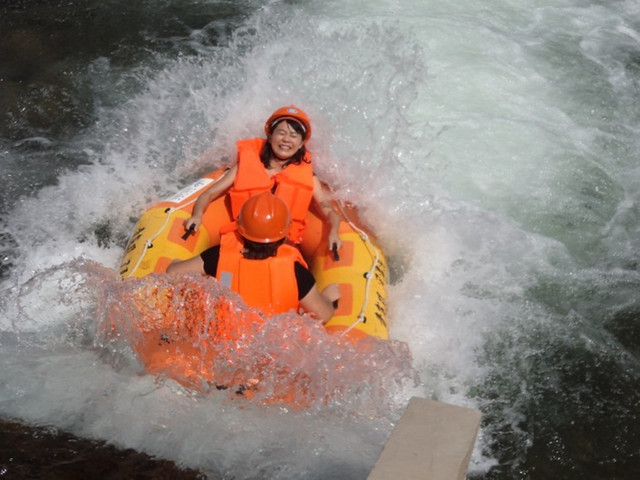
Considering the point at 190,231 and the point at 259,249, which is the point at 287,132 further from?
the point at 259,249

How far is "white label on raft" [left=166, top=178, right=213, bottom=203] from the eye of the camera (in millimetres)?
5914

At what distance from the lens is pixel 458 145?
786 centimetres

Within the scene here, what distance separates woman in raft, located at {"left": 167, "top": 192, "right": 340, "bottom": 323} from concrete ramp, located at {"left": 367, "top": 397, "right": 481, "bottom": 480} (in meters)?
1.50

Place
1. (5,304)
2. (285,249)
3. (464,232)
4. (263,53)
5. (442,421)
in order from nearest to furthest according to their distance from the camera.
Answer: (442,421) < (285,249) < (5,304) < (464,232) < (263,53)

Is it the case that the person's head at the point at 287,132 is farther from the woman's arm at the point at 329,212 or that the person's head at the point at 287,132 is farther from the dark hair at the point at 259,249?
the dark hair at the point at 259,249

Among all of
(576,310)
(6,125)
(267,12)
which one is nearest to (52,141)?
(6,125)

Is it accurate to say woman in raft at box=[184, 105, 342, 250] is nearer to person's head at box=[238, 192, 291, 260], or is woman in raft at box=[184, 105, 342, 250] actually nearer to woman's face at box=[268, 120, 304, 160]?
woman's face at box=[268, 120, 304, 160]

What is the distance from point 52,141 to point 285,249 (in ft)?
13.4

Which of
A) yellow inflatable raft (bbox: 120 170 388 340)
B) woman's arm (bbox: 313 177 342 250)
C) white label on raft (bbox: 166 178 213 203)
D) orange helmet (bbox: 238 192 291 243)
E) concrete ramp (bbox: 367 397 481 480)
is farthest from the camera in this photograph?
white label on raft (bbox: 166 178 213 203)

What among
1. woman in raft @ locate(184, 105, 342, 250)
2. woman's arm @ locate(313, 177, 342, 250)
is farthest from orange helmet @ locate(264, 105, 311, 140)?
woman's arm @ locate(313, 177, 342, 250)

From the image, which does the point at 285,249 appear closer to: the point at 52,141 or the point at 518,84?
the point at 52,141

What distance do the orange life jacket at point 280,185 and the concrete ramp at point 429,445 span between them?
2.63m

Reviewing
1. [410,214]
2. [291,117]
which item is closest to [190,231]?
[291,117]

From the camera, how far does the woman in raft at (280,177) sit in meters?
5.59
